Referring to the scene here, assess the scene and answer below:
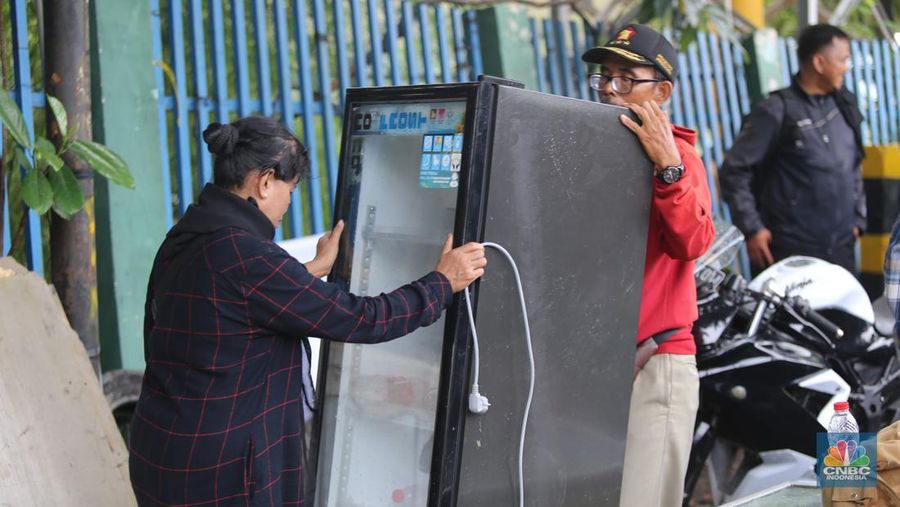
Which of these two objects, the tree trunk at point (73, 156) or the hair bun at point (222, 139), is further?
the tree trunk at point (73, 156)

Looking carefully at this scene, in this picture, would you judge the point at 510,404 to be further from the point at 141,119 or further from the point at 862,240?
the point at 862,240

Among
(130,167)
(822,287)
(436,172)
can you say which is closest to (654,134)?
(436,172)

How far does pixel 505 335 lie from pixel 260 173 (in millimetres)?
670

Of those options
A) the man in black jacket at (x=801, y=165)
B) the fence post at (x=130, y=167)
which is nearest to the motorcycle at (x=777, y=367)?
the man in black jacket at (x=801, y=165)

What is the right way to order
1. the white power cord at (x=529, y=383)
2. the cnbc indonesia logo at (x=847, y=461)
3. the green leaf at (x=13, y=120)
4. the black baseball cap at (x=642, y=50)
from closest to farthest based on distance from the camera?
the white power cord at (x=529, y=383), the cnbc indonesia logo at (x=847, y=461), the black baseball cap at (x=642, y=50), the green leaf at (x=13, y=120)

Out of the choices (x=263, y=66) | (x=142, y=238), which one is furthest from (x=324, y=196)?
(x=142, y=238)

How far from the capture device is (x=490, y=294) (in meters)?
2.49

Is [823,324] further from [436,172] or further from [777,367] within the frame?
[436,172]

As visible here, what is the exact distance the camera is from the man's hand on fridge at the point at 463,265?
239 centimetres

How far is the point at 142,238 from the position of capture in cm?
425

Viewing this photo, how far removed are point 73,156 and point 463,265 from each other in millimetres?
1962

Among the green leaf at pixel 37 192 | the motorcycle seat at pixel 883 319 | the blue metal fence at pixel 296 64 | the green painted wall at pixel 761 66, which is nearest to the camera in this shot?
the green leaf at pixel 37 192

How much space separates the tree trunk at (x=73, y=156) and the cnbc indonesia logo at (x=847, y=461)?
101 inches

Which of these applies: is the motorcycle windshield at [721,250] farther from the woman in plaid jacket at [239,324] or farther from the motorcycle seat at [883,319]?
the woman in plaid jacket at [239,324]
